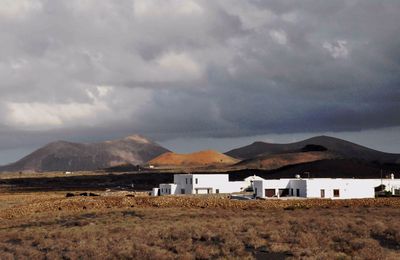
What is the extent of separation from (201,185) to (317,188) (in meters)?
25.6

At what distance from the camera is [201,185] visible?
103 m

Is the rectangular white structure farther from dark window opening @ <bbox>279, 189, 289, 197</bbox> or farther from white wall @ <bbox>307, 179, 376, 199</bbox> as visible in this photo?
white wall @ <bbox>307, 179, 376, 199</bbox>

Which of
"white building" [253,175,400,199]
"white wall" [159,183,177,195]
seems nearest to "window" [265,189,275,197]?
→ "white building" [253,175,400,199]

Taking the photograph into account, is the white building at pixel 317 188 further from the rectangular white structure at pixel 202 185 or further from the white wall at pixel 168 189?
the white wall at pixel 168 189

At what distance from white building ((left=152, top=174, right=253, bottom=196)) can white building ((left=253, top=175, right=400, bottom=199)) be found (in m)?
13.7

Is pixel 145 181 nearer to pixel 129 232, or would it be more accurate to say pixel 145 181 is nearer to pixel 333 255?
pixel 129 232

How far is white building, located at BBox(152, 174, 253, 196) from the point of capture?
102750 millimetres

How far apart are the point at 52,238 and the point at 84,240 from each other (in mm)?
4194

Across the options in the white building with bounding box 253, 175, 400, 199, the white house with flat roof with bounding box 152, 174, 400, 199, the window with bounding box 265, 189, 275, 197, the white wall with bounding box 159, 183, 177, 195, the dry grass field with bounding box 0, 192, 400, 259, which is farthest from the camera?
the white wall with bounding box 159, 183, 177, 195

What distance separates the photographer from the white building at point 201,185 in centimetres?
10275

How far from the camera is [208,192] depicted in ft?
339

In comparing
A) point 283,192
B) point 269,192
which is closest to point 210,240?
point 269,192

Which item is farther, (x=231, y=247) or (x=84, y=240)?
(x=84, y=240)

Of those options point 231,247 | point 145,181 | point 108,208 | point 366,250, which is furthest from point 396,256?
point 145,181
